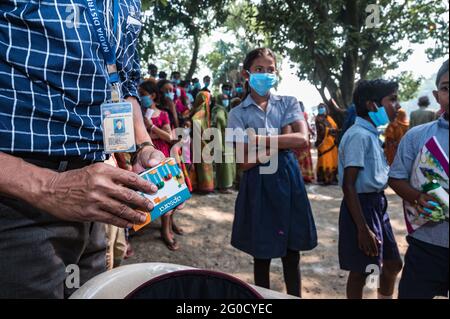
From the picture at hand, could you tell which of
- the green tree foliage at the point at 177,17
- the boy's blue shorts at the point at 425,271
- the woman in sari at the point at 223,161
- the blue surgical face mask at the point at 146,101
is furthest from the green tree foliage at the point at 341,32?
the boy's blue shorts at the point at 425,271

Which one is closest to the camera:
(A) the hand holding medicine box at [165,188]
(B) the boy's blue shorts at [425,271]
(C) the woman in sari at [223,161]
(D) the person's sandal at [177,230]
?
(A) the hand holding medicine box at [165,188]

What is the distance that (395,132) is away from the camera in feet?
22.1

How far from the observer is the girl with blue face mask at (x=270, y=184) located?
98.4 inches

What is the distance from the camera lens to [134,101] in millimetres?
1471

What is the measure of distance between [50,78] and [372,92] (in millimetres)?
2145

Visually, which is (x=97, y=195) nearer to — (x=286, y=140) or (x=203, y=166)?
(x=286, y=140)

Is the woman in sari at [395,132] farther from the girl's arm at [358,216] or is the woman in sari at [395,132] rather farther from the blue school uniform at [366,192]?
the girl's arm at [358,216]

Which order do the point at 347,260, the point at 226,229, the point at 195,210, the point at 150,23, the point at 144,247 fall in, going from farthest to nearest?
the point at 150,23
the point at 195,210
the point at 226,229
the point at 144,247
the point at 347,260

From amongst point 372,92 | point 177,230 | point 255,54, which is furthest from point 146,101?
point 372,92

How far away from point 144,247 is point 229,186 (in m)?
2.80

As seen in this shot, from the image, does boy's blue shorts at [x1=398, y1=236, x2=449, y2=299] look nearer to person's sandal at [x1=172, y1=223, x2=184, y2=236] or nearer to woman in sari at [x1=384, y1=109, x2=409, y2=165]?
person's sandal at [x1=172, y1=223, x2=184, y2=236]

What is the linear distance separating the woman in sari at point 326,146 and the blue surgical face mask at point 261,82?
5.34 metres
